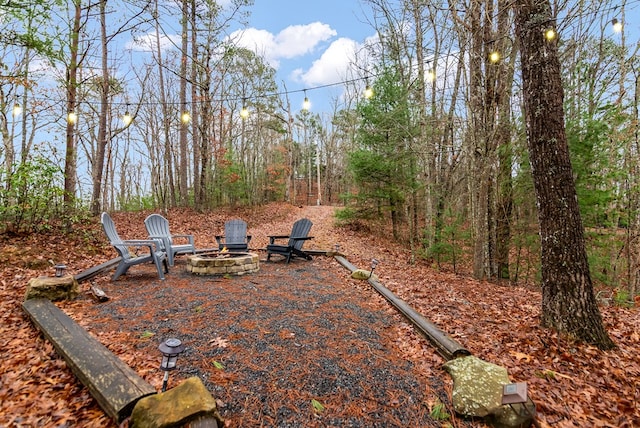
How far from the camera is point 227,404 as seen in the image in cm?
189

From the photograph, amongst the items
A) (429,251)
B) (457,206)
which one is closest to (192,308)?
(429,251)

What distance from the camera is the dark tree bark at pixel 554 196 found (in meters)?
2.79

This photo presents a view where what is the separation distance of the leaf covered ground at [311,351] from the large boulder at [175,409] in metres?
0.20

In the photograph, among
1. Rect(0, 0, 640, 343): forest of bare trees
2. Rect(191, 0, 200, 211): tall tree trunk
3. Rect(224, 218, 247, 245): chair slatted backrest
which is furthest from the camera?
Rect(191, 0, 200, 211): tall tree trunk

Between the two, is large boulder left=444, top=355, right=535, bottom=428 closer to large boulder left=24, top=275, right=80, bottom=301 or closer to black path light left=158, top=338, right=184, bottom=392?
black path light left=158, top=338, right=184, bottom=392

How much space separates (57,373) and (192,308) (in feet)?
4.42

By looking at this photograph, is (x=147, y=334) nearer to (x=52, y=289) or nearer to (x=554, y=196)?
(x=52, y=289)

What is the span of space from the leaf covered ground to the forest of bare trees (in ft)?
2.10

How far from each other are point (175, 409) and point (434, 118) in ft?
28.5

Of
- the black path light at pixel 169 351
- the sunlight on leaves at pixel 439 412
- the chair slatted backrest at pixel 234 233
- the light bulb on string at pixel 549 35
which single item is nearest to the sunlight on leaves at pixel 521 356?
the sunlight on leaves at pixel 439 412

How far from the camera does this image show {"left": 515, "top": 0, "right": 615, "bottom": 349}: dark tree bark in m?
2.79

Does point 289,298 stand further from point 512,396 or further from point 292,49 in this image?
point 292,49

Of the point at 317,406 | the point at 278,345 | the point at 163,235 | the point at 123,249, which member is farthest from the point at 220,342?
the point at 163,235

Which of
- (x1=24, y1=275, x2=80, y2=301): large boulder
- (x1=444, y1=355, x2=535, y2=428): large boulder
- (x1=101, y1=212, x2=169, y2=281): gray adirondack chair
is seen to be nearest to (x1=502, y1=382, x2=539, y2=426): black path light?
(x1=444, y1=355, x2=535, y2=428): large boulder
